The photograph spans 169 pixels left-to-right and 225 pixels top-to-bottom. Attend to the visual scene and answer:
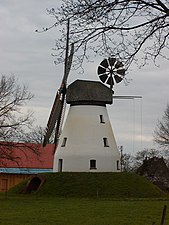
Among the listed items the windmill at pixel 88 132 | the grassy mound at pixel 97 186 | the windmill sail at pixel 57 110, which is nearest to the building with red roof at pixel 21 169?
the windmill at pixel 88 132

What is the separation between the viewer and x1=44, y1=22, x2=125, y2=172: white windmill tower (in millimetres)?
43750

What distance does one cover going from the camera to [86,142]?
44094 mm

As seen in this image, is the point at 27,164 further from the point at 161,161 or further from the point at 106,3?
the point at 106,3

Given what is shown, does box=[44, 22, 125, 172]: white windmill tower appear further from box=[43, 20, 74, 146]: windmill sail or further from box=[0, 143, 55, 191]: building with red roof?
box=[0, 143, 55, 191]: building with red roof

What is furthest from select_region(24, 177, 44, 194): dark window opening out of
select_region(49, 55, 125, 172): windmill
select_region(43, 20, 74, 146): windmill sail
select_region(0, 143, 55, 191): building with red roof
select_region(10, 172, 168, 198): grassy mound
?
select_region(0, 143, 55, 191): building with red roof

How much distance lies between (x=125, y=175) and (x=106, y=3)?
3416cm

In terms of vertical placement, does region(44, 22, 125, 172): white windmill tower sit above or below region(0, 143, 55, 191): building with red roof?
above

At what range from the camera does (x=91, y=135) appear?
1750 inches

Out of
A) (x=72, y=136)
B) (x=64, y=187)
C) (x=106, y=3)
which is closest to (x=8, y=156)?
(x=64, y=187)

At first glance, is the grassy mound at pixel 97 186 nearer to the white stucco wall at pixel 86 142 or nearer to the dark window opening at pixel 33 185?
the dark window opening at pixel 33 185

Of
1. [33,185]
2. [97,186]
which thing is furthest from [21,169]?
[97,186]

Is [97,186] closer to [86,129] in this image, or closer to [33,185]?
[86,129]

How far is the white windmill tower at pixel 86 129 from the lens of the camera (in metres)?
43.8

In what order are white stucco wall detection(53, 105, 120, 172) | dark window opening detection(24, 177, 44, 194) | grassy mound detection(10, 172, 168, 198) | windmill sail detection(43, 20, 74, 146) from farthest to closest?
1. white stucco wall detection(53, 105, 120, 172)
2. windmill sail detection(43, 20, 74, 146)
3. dark window opening detection(24, 177, 44, 194)
4. grassy mound detection(10, 172, 168, 198)
